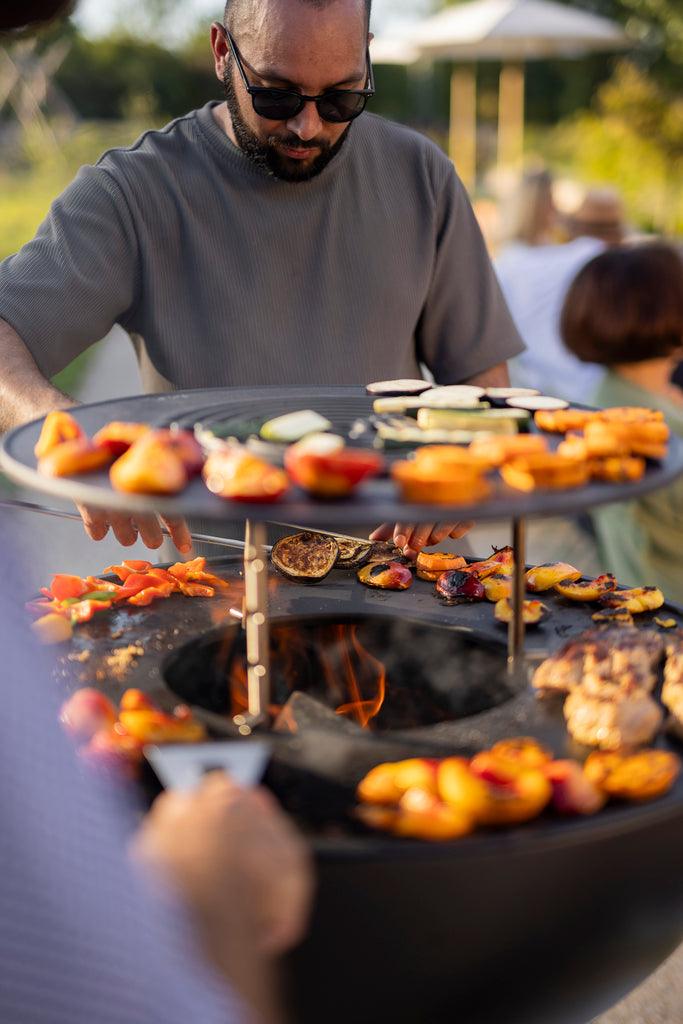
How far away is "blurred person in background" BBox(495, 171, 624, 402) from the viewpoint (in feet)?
17.3

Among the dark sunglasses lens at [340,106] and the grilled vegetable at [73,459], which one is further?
the dark sunglasses lens at [340,106]

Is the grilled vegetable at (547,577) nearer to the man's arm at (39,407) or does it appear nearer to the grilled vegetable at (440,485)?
the man's arm at (39,407)

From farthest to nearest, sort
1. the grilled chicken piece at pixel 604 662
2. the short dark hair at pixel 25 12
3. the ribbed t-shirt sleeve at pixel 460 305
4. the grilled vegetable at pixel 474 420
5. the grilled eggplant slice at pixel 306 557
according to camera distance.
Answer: the ribbed t-shirt sleeve at pixel 460 305 < the grilled eggplant slice at pixel 306 557 < the grilled chicken piece at pixel 604 662 < the grilled vegetable at pixel 474 420 < the short dark hair at pixel 25 12

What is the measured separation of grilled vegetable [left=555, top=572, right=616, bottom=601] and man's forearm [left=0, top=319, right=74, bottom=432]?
914 millimetres

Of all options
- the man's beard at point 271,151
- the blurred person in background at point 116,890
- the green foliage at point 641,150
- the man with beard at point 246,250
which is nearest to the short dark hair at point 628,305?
the man with beard at point 246,250

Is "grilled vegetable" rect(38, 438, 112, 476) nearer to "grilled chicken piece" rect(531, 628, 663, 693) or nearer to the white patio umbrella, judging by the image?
"grilled chicken piece" rect(531, 628, 663, 693)

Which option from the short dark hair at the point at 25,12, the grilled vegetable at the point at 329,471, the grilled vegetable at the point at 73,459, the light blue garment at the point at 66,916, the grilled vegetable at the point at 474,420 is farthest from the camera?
the grilled vegetable at the point at 474,420

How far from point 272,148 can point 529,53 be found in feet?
33.2

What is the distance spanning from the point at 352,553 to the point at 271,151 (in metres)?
0.84

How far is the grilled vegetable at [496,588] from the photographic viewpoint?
200cm

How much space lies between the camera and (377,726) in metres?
1.85

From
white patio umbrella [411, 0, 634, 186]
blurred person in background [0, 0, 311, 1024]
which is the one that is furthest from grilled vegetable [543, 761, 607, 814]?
white patio umbrella [411, 0, 634, 186]

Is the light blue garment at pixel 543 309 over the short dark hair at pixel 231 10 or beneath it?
beneath

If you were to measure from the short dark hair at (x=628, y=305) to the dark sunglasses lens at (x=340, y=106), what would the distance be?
5.57 ft
